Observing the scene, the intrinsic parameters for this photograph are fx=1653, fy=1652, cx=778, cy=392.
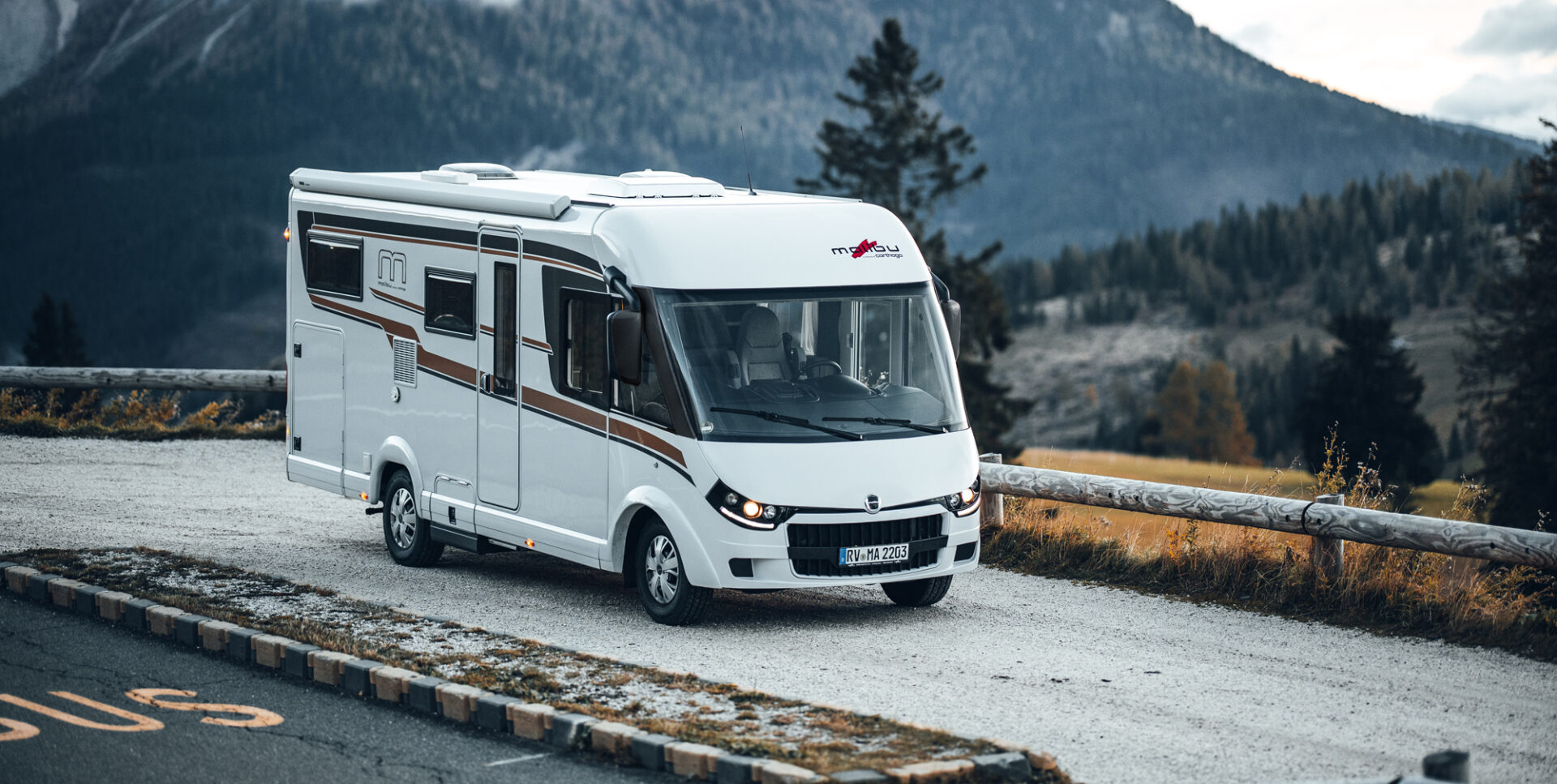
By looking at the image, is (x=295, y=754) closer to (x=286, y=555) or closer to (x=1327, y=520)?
(x=286, y=555)

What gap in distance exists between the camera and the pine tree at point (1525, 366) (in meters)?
46.5

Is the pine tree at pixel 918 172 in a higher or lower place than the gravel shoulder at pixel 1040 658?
higher

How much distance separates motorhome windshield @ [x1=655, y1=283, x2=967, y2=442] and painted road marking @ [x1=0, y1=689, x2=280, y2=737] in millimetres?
3336

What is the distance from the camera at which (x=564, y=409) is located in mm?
11688

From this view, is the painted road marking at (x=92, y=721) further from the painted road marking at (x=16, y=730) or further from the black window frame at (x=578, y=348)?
the black window frame at (x=578, y=348)

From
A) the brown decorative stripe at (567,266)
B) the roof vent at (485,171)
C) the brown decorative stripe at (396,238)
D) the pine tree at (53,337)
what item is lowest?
the pine tree at (53,337)

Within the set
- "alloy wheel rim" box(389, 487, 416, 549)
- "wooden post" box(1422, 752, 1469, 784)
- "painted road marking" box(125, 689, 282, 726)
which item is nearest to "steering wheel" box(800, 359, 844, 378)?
"alloy wheel rim" box(389, 487, 416, 549)

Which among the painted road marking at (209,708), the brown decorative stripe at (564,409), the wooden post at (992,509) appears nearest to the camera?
the painted road marking at (209,708)

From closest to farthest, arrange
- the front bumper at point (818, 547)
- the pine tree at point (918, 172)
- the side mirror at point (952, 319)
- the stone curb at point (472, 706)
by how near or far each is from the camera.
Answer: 1. the stone curb at point (472, 706)
2. the front bumper at point (818, 547)
3. the side mirror at point (952, 319)
4. the pine tree at point (918, 172)

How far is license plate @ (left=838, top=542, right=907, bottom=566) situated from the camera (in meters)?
10.7

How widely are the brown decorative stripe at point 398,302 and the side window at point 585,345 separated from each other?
1935mm

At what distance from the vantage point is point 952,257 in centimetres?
6656

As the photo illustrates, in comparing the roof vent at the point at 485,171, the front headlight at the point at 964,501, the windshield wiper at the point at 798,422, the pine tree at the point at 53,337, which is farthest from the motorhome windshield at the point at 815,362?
the pine tree at the point at 53,337

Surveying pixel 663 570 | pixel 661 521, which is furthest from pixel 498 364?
pixel 663 570
